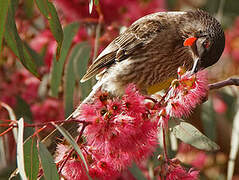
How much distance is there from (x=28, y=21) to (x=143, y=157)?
1.95 meters

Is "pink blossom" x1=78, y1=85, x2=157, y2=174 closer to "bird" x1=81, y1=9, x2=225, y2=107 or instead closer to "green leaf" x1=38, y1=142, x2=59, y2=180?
"green leaf" x1=38, y1=142, x2=59, y2=180

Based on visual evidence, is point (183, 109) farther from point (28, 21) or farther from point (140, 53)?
point (28, 21)

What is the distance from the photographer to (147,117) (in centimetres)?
179

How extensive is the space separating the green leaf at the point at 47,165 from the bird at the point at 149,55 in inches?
31.2

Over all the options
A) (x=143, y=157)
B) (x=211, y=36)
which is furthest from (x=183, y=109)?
(x=211, y=36)

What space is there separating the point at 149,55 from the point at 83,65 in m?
0.37

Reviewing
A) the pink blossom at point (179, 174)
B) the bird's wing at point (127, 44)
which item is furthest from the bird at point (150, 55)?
the pink blossom at point (179, 174)

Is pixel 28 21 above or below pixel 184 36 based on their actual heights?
above

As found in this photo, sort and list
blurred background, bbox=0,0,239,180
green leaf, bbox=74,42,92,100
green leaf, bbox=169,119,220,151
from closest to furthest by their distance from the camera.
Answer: green leaf, bbox=169,119,220,151
green leaf, bbox=74,42,92,100
blurred background, bbox=0,0,239,180

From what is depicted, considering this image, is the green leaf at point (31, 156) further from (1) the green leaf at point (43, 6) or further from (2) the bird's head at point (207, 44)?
(2) the bird's head at point (207, 44)

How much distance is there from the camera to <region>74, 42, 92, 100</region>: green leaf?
2.54 meters

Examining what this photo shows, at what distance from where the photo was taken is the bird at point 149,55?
8.52 feet

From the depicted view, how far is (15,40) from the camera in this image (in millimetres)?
2113

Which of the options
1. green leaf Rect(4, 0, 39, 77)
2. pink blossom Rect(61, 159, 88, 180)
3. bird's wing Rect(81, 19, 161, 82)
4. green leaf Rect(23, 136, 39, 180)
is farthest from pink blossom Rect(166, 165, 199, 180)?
bird's wing Rect(81, 19, 161, 82)
